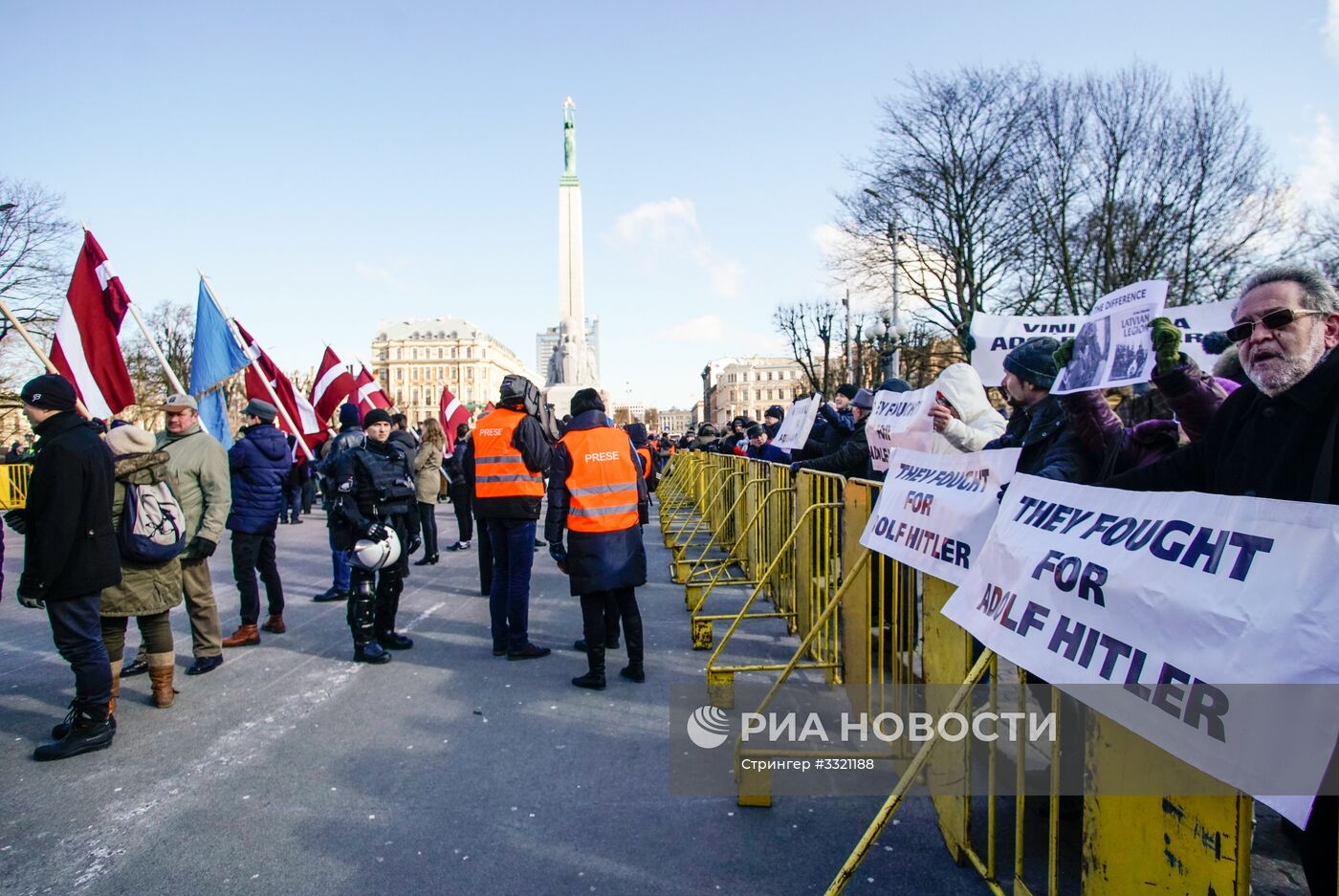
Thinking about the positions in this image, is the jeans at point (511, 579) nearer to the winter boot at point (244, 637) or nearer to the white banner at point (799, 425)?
the winter boot at point (244, 637)

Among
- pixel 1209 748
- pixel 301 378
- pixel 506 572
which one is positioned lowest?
pixel 506 572

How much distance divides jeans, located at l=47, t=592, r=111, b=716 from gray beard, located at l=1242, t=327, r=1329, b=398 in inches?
207

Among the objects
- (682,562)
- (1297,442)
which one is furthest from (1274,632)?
(682,562)

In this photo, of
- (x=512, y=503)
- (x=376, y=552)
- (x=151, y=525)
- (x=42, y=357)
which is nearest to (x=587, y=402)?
(x=512, y=503)

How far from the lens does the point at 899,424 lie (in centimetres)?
522

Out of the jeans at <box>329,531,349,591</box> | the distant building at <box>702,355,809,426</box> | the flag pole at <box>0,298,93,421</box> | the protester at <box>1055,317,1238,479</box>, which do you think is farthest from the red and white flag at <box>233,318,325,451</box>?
the distant building at <box>702,355,809,426</box>

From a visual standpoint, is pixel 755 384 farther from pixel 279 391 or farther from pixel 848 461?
pixel 848 461

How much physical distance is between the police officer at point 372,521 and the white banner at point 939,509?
363cm

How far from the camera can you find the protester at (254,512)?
634 centimetres

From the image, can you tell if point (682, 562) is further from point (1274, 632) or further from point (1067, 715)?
point (1274, 632)

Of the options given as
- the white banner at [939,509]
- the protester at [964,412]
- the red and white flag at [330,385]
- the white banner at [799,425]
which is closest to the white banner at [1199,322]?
the protester at [964,412]

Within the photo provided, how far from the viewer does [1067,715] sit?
290cm

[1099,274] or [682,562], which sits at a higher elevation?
[1099,274]

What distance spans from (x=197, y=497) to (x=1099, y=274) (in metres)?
23.9
